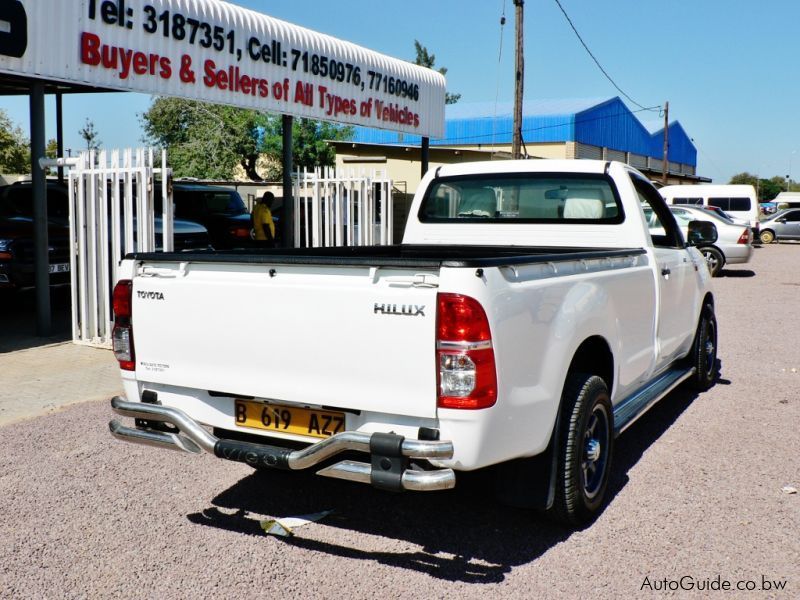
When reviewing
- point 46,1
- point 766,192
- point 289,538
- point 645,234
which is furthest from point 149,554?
point 766,192

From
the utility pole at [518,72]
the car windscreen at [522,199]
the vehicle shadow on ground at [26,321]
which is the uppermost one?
the utility pole at [518,72]

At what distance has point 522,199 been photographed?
5906 mm

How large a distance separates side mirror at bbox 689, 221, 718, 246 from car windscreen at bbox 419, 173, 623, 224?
117 centimetres

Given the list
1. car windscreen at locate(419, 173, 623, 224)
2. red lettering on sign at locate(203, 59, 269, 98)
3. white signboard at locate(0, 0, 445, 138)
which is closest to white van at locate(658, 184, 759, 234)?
white signboard at locate(0, 0, 445, 138)

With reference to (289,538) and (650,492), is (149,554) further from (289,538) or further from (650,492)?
(650,492)

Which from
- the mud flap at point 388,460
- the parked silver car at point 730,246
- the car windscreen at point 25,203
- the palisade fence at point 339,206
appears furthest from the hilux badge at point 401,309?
the parked silver car at point 730,246

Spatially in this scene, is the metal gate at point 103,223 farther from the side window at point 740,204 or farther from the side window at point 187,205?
the side window at point 740,204

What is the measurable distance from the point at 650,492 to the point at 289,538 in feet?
6.67

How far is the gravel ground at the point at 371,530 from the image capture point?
3574 millimetres

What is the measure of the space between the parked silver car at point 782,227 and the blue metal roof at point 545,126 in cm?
1106

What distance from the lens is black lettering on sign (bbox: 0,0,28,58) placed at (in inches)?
335

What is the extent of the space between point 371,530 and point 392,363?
47.2 inches

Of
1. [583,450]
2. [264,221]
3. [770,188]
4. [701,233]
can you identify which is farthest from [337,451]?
[770,188]

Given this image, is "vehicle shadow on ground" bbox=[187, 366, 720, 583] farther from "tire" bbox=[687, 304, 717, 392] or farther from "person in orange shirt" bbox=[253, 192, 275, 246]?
"person in orange shirt" bbox=[253, 192, 275, 246]
